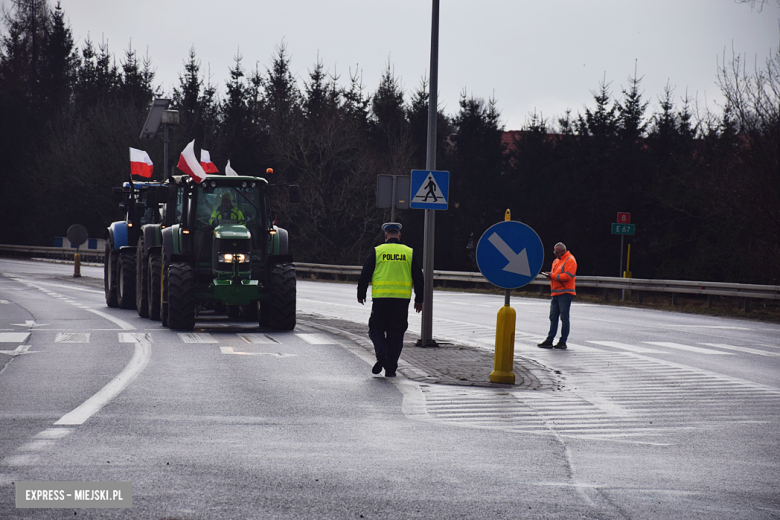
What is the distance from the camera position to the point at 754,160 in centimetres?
2472

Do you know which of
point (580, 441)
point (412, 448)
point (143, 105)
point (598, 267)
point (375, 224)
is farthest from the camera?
point (143, 105)

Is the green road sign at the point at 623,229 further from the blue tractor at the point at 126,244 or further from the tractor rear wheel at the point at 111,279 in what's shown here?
the tractor rear wheel at the point at 111,279

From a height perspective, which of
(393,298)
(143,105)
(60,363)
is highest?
(143,105)

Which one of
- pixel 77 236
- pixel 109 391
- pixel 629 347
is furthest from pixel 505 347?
pixel 77 236

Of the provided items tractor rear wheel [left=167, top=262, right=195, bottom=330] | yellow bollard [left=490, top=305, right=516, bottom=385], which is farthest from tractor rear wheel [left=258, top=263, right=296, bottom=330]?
yellow bollard [left=490, top=305, right=516, bottom=385]

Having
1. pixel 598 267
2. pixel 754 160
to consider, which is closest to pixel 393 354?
pixel 754 160

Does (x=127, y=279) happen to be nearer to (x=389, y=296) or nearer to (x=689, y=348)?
(x=389, y=296)

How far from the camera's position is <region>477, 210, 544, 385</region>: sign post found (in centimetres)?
1041

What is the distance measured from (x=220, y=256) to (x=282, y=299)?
1275 millimetres

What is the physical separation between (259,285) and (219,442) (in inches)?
377

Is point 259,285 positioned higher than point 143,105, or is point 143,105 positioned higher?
point 143,105

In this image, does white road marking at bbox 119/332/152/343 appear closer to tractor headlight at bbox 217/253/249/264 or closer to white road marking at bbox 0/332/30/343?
white road marking at bbox 0/332/30/343

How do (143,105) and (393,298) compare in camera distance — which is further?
(143,105)

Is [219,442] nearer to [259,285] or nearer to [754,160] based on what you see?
[259,285]
